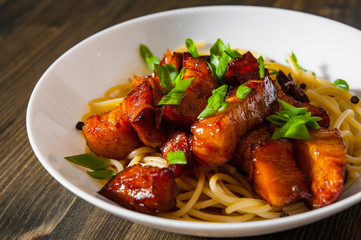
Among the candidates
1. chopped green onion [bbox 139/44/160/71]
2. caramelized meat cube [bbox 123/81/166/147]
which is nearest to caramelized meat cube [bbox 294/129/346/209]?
caramelized meat cube [bbox 123/81/166/147]

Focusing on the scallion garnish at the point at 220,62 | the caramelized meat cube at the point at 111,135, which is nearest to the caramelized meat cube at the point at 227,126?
the scallion garnish at the point at 220,62

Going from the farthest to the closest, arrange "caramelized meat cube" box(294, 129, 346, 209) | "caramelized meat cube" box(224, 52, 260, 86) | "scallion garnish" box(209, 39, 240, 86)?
"scallion garnish" box(209, 39, 240, 86) < "caramelized meat cube" box(224, 52, 260, 86) < "caramelized meat cube" box(294, 129, 346, 209)

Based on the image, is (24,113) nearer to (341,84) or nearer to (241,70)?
(241,70)

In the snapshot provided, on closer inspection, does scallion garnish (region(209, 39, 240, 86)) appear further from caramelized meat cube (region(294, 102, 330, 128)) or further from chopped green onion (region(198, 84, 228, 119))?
caramelized meat cube (region(294, 102, 330, 128))

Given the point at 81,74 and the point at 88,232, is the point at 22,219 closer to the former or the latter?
the point at 88,232

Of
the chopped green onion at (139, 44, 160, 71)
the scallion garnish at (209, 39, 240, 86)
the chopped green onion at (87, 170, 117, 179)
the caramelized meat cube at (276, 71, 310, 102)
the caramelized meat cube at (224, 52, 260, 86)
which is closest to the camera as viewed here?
the chopped green onion at (87, 170, 117, 179)

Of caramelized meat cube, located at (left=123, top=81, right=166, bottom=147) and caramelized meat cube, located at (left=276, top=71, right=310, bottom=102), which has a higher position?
caramelized meat cube, located at (left=123, top=81, right=166, bottom=147)
